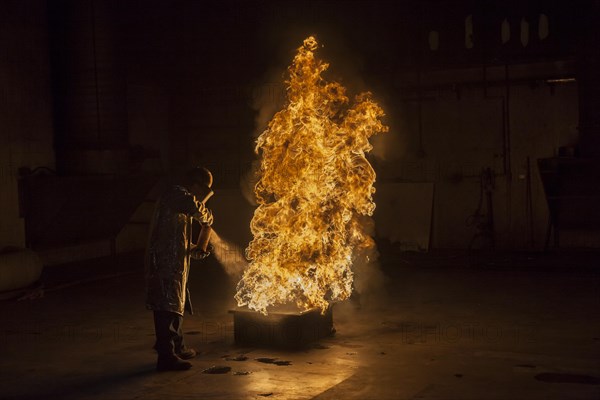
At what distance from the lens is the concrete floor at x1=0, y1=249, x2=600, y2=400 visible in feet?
24.9

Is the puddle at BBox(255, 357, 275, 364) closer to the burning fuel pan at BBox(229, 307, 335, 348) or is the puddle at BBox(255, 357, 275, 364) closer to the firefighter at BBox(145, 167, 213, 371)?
the burning fuel pan at BBox(229, 307, 335, 348)

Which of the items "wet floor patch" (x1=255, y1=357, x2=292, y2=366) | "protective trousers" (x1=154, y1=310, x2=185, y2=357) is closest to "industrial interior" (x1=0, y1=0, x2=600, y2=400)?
"wet floor patch" (x1=255, y1=357, x2=292, y2=366)

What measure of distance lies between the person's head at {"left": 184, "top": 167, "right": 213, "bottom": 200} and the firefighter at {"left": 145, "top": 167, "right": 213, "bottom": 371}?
139 millimetres

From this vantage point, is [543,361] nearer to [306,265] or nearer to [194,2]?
[306,265]

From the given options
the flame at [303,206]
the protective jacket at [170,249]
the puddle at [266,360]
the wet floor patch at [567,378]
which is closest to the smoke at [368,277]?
the flame at [303,206]

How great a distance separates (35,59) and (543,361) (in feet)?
39.0

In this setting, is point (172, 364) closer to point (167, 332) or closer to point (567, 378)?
point (167, 332)

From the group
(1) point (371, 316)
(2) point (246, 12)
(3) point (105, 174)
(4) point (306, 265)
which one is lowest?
(1) point (371, 316)

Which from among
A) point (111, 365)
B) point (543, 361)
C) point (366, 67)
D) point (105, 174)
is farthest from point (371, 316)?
point (366, 67)

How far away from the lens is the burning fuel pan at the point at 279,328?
30.2 feet

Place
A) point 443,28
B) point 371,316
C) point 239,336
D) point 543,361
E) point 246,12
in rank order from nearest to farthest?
1. point 543,361
2. point 239,336
3. point 371,316
4. point 443,28
5. point 246,12

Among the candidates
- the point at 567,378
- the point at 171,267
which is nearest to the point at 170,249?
the point at 171,267

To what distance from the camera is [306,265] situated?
9703 mm

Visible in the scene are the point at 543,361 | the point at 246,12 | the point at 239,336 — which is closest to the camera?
the point at 543,361
